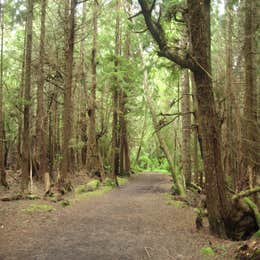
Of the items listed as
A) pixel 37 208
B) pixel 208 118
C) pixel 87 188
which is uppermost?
pixel 208 118

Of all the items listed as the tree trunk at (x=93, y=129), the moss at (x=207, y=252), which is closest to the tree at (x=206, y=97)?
the moss at (x=207, y=252)

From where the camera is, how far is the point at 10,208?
356 inches

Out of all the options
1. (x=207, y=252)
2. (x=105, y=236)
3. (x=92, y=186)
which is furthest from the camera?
(x=92, y=186)

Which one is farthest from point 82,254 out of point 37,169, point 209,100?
point 37,169

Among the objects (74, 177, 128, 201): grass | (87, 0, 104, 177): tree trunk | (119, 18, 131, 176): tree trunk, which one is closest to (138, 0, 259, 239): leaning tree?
(74, 177, 128, 201): grass

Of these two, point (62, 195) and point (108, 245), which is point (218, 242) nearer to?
point (108, 245)

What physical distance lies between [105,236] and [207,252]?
7.35ft

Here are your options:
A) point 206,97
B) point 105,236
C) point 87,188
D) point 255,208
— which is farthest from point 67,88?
point 255,208

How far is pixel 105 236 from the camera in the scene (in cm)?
661

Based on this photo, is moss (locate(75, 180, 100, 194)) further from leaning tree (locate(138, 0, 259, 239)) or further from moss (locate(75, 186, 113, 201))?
leaning tree (locate(138, 0, 259, 239))

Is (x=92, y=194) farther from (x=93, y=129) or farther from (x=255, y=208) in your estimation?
(x=255, y=208)

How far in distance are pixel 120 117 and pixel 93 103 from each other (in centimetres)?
462

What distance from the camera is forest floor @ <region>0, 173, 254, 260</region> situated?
5.46 meters

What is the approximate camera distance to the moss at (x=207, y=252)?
5.50 m
